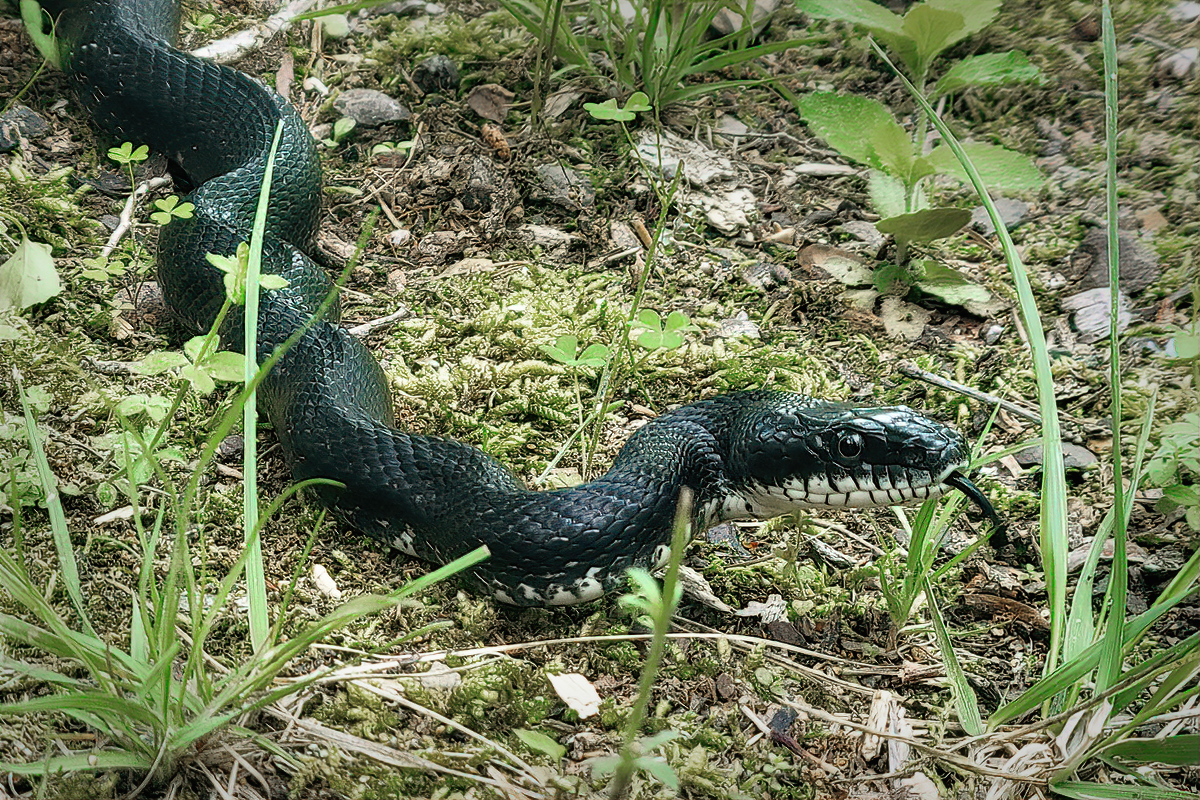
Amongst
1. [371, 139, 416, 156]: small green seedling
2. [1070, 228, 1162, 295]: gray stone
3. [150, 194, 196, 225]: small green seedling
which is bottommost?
[150, 194, 196, 225]: small green seedling

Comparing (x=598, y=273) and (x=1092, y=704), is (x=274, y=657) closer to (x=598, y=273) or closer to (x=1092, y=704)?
(x=1092, y=704)

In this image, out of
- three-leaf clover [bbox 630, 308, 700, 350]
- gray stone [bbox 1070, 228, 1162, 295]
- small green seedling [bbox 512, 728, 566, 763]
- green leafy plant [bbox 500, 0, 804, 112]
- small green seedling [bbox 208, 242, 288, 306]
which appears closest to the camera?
small green seedling [bbox 512, 728, 566, 763]

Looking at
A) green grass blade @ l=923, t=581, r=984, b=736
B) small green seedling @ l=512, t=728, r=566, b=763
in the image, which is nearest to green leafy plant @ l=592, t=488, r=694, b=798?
small green seedling @ l=512, t=728, r=566, b=763

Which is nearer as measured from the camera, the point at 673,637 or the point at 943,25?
the point at 673,637

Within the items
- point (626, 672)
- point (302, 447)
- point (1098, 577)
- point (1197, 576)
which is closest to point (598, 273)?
point (302, 447)

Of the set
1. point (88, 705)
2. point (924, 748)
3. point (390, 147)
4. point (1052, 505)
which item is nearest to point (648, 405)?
point (1052, 505)

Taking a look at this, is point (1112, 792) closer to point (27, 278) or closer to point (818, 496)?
point (818, 496)

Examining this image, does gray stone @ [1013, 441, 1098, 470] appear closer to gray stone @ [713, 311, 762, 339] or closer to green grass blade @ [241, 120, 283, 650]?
gray stone @ [713, 311, 762, 339]
